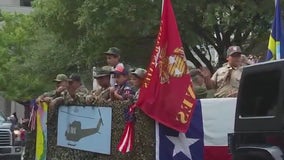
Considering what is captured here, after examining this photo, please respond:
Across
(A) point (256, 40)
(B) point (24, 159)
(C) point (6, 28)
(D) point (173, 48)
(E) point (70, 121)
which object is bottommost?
(B) point (24, 159)

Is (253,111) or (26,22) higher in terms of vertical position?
(26,22)

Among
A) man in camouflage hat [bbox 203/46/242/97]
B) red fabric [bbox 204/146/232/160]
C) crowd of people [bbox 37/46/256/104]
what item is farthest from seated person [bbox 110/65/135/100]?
red fabric [bbox 204/146/232/160]

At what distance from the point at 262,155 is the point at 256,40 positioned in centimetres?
1910

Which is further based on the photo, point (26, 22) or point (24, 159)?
point (26, 22)

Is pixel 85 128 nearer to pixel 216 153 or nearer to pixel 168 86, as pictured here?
pixel 168 86

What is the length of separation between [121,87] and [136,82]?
0.32m

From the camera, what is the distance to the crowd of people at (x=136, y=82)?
29.9ft

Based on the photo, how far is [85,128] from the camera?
9.78 m

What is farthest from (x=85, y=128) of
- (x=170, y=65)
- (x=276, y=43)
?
(x=276, y=43)

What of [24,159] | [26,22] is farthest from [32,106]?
[26,22]

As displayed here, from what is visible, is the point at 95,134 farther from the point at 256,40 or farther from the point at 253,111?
the point at 256,40

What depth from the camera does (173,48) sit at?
873cm

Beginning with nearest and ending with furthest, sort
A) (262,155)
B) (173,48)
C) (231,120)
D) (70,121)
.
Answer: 1. (262,155)
2. (231,120)
3. (173,48)
4. (70,121)

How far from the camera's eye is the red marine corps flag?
8.46m
